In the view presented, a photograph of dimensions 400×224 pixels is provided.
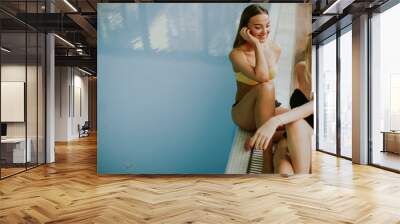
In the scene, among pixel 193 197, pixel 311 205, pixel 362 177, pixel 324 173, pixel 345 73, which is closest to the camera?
pixel 311 205

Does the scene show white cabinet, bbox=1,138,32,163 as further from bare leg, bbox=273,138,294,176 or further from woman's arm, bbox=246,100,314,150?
bare leg, bbox=273,138,294,176

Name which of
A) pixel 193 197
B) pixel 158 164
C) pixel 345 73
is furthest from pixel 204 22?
pixel 345 73

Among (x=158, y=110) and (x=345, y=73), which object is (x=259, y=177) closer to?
(x=158, y=110)

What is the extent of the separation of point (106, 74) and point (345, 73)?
5.89 metres

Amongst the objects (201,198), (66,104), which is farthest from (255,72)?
(66,104)

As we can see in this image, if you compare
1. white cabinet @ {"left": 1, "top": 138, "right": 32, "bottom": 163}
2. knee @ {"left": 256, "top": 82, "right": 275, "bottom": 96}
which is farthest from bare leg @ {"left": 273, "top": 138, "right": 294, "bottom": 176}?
white cabinet @ {"left": 1, "top": 138, "right": 32, "bottom": 163}

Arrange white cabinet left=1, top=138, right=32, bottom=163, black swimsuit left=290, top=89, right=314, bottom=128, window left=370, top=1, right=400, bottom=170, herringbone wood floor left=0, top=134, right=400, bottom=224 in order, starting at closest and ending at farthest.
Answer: herringbone wood floor left=0, top=134, right=400, bottom=224
black swimsuit left=290, top=89, right=314, bottom=128
white cabinet left=1, top=138, right=32, bottom=163
window left=370, top=1, right=400, bottom=170

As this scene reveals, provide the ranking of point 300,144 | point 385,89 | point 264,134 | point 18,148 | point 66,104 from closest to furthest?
1. point 264,134
2. point 300,144
3. point 18,148
4. point 385,89
5. point 66,104

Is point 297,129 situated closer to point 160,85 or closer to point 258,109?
point 258,109

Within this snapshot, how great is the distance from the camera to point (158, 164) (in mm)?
6672

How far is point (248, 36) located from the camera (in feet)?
21.5

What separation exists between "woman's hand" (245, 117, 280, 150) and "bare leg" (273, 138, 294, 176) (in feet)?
0.73

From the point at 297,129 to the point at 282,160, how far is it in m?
0.60

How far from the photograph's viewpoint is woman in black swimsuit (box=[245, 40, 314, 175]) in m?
6.48
